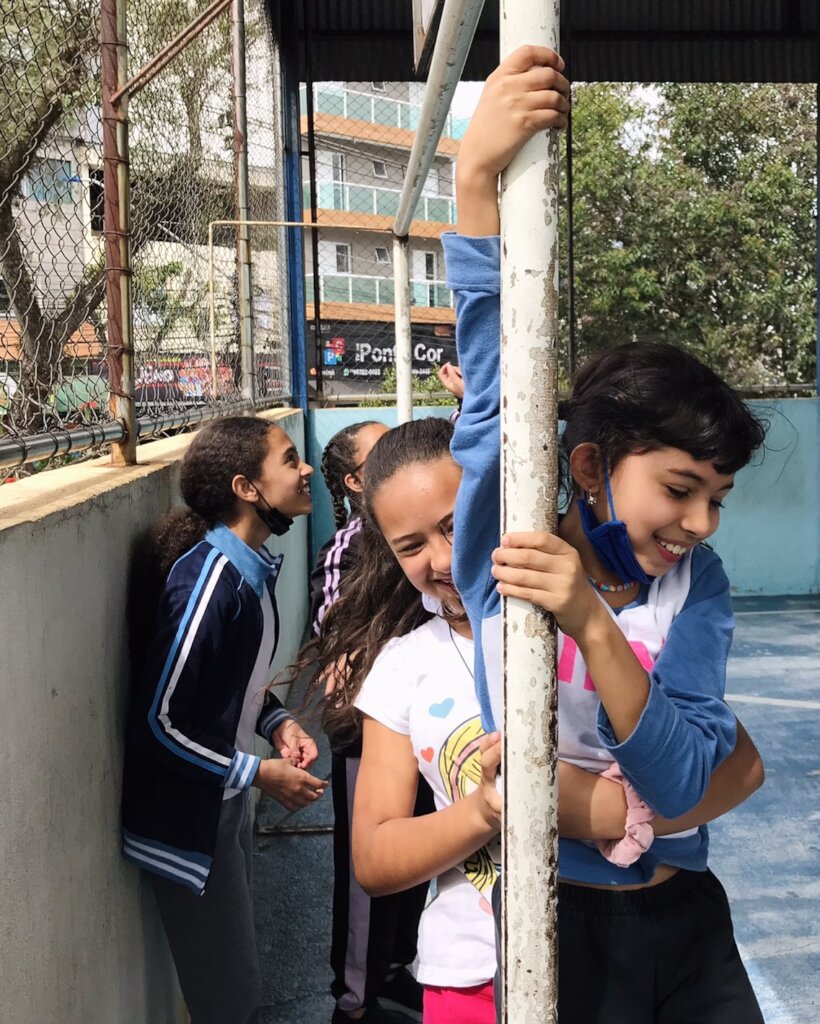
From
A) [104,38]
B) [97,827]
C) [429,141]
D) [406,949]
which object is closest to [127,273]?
[104,38]

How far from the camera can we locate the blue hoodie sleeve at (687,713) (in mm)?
945

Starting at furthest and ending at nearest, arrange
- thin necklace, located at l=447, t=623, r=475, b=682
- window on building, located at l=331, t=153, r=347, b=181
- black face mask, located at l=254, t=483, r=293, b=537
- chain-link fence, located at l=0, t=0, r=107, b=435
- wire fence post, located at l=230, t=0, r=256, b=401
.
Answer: window on building, located at l=331, t=153, r=347, b=181, wire fence post, located at l=230, t=0, r=256, b=401, black face mask, located at l=254, t=483, r=293, b=537, chain-link fence, located at l=0, t=0, r=107, b=435, thin necklace, located at l=447, t=623, r=475, b=682

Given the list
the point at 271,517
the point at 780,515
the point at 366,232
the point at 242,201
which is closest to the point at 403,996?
the point at 271,517

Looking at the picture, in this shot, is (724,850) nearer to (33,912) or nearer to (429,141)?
(429,141)

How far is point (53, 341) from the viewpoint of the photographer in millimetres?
1904

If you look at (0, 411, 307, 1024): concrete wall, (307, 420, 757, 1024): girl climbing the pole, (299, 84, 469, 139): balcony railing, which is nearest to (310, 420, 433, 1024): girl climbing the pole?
(0, 411, 307, 1024): concrete wall

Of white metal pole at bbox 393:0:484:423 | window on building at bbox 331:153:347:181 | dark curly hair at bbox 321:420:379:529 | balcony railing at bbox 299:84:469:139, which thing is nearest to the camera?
white metal pole at bbox 393:0:484:423

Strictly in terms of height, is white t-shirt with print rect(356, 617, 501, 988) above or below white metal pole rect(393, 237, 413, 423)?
below

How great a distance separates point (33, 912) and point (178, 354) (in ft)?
7.32

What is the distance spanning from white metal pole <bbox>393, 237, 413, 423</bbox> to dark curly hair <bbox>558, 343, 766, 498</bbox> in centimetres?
227

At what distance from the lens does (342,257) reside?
1438 cm

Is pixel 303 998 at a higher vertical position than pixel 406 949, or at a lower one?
lower

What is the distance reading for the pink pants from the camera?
1408 millimetres

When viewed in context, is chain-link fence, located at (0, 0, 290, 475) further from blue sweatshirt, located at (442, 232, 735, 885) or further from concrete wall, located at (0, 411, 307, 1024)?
blue sweatshirt, located at (442, 232, 735, 885)
